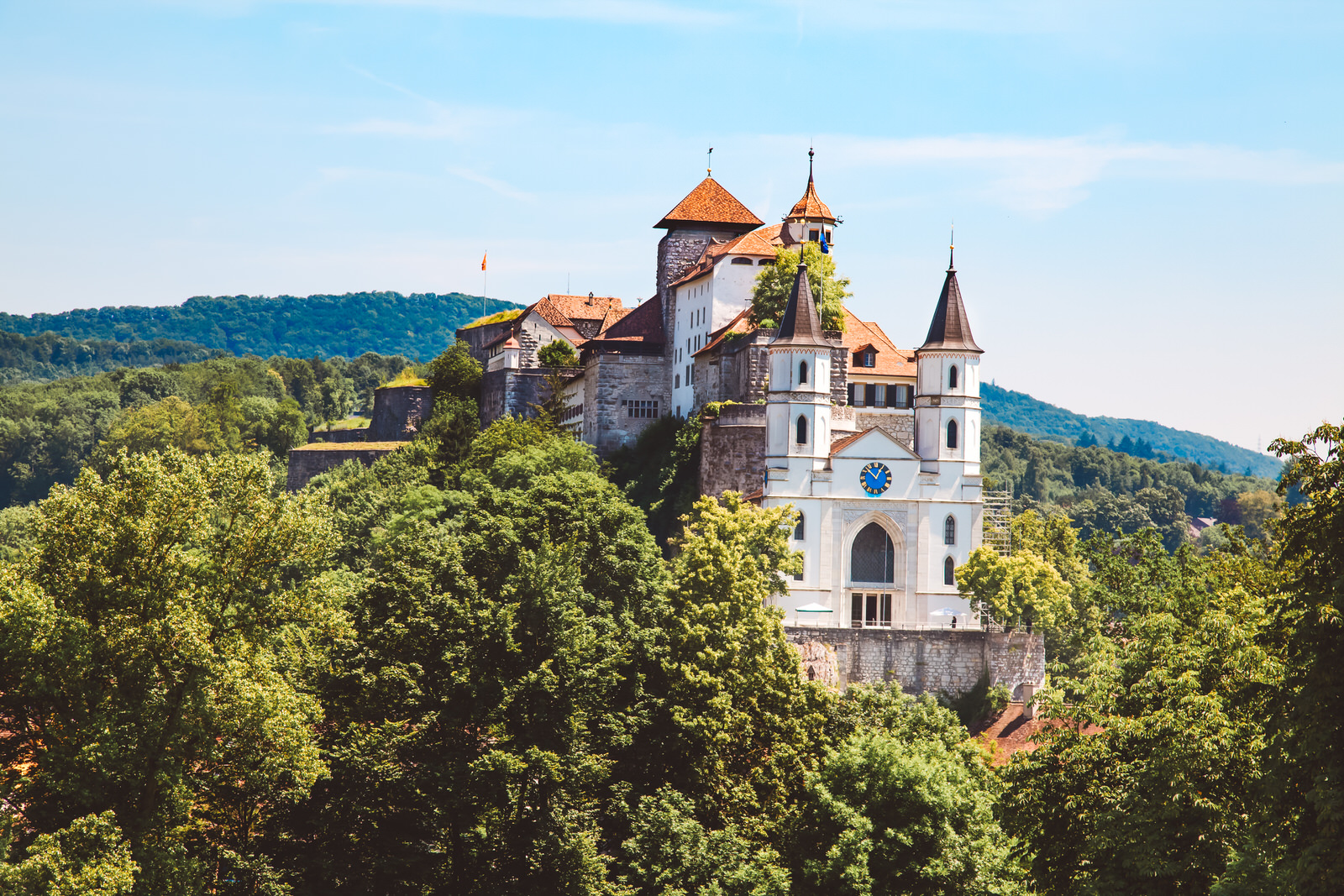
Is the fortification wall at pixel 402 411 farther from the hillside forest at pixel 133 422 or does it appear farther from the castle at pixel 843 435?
the castle at pixel 843 435

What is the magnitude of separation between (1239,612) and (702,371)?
48389mm

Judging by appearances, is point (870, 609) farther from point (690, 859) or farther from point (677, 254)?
point (690, 859)

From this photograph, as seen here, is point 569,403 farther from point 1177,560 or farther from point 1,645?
point 1,645

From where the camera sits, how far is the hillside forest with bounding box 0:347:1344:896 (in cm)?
3083

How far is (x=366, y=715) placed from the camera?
1622 inches

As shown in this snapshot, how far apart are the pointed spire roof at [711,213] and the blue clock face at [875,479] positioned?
27.9 m

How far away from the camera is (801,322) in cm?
7219

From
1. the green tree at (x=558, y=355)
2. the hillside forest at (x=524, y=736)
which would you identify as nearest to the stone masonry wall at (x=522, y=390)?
the green tree at (x=558, y=355)

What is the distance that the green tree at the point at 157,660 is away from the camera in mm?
34375

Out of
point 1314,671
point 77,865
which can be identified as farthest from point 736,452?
point 1314,671

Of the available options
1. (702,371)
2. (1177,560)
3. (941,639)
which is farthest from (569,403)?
(1177,560)

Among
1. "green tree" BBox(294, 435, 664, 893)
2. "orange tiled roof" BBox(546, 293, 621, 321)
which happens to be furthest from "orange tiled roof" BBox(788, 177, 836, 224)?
"green tree" BBox(294, 435, 664, 893)

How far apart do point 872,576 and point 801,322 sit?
38.3 ft

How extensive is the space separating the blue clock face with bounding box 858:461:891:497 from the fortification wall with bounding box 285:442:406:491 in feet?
153
